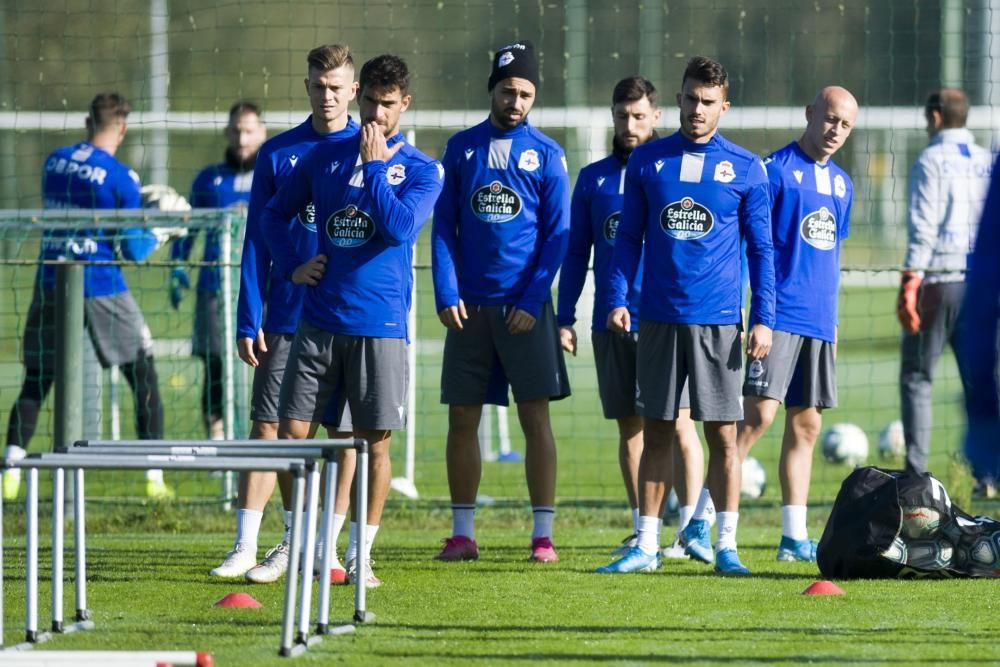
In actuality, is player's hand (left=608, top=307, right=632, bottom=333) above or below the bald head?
below

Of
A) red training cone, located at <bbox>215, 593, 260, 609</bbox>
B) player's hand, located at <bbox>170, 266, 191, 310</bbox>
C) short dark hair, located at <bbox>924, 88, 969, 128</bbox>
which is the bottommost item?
red training cone, located at <bbox>215, 593, 260, 609</bbox>

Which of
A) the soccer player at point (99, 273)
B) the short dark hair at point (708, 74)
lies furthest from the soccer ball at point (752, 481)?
the short dark hair at point (708, 74)

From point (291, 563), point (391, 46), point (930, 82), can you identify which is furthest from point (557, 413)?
point (291, 563)

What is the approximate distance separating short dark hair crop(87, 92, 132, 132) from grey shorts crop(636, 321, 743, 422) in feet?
13.7

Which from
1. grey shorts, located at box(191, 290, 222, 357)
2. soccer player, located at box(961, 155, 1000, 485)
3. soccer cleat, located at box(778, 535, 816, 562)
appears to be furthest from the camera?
grey shorts, located at box(191, 290, 222, 357)

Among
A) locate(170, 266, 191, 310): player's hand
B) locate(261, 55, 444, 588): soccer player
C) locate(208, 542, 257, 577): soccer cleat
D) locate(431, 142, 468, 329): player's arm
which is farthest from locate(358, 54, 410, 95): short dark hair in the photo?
locate(170, 266, 191, 310): player's hand

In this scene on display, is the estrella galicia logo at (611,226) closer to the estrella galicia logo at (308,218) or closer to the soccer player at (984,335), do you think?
the estrella galicia logo at (308,218)

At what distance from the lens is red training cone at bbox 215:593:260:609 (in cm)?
578

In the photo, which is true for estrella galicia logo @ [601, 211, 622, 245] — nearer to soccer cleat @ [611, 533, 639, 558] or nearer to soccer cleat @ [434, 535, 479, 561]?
soccer cleat @ [611, 533, 639, 558]

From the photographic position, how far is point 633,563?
6898 mm

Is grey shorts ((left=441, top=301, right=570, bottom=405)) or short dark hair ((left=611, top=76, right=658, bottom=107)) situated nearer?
grey shorts ((left=441, top=301, right=570, bottom=405))

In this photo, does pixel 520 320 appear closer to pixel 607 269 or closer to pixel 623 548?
pixel 607 269

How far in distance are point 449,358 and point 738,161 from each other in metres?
1.64

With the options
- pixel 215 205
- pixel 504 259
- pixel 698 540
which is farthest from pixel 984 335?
pixel 215 205
